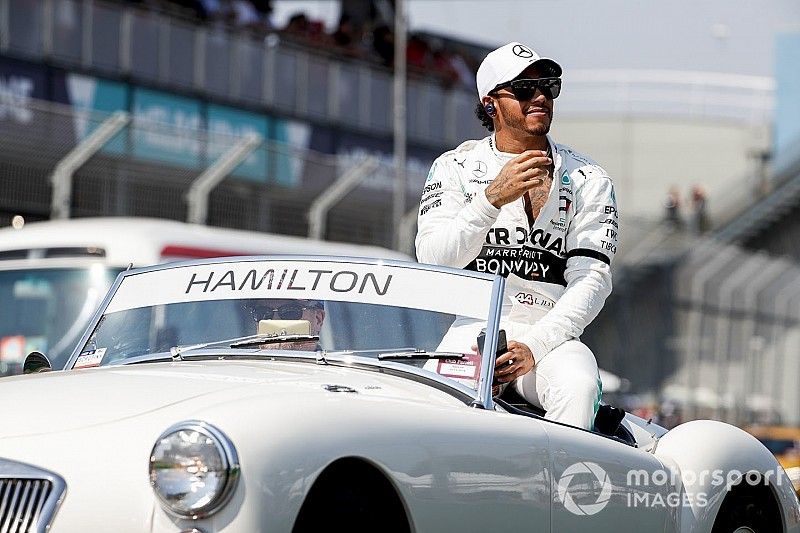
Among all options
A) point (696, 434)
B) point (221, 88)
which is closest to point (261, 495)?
point (696, 434)

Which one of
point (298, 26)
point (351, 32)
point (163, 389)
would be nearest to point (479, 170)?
point (163, 389)

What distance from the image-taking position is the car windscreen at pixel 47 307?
46.5 feet

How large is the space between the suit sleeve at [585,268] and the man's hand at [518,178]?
476mm

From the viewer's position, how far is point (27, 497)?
4.34 m

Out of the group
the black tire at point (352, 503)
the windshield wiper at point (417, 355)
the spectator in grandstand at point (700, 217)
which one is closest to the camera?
the black tire at point (352, 503)

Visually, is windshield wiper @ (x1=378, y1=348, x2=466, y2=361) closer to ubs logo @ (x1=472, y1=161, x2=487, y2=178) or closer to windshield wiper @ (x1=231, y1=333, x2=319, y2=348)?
windshield wiper @ (x1=231, y1=333, x2=319, y2=348)

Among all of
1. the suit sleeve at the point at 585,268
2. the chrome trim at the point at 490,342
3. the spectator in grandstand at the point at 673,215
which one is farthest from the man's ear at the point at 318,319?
the spectator in grandstand at the point at 673,215

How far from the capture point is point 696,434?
20.4 ft

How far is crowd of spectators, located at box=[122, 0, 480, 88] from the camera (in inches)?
981

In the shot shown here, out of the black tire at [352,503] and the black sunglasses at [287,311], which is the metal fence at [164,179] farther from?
the black tire at [352,503]

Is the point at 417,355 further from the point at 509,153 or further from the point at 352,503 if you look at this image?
the point at 509,153

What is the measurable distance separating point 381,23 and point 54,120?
1537 cm

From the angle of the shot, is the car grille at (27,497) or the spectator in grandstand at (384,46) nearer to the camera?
the car grille at (27,497)

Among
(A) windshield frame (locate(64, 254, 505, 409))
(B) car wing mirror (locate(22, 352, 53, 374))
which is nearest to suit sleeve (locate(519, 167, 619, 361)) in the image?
(A) windshield frame (locate(64, 254, 505, 409))
